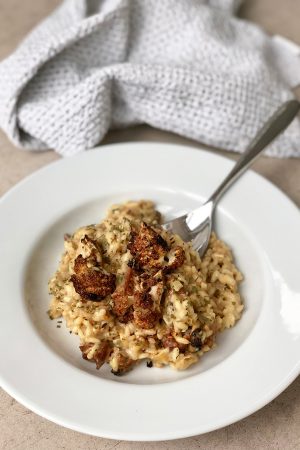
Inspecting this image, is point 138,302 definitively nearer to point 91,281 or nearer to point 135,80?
point 91,281

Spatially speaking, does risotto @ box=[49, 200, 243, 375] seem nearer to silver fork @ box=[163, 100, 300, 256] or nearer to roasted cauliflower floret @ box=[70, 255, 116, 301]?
roasted cauliflower floret @ box=[70, 255, 116, 301]

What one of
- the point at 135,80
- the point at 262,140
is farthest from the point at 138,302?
the point at 135,80

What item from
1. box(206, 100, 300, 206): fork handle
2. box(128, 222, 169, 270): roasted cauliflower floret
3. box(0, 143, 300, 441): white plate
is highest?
box(206, 100, 300, 206): fork handle

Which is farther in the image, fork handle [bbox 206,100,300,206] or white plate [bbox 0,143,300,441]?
fork handle [bbox 206,100,300,206]

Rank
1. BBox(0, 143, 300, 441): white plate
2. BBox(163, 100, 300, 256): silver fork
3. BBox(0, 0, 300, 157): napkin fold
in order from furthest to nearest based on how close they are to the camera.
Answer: BBox(0, 0, 300, 157): napkin fold → BBox(163, 100, 300, 256): silver fork → BBox(0, 143, 300, 441): white plate

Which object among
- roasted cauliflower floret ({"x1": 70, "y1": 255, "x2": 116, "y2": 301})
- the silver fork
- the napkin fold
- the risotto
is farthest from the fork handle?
roasted cauliflower floret ({"x1": 70, "y1": 255, "x2": 116, "y2": 301})

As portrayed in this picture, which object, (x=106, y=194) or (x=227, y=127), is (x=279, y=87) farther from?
(x=106, y=194)

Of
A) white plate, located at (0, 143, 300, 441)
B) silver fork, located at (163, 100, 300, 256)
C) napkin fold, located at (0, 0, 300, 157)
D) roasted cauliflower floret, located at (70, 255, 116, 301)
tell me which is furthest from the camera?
napkin fold, located at (0, 0, 300, 157)
